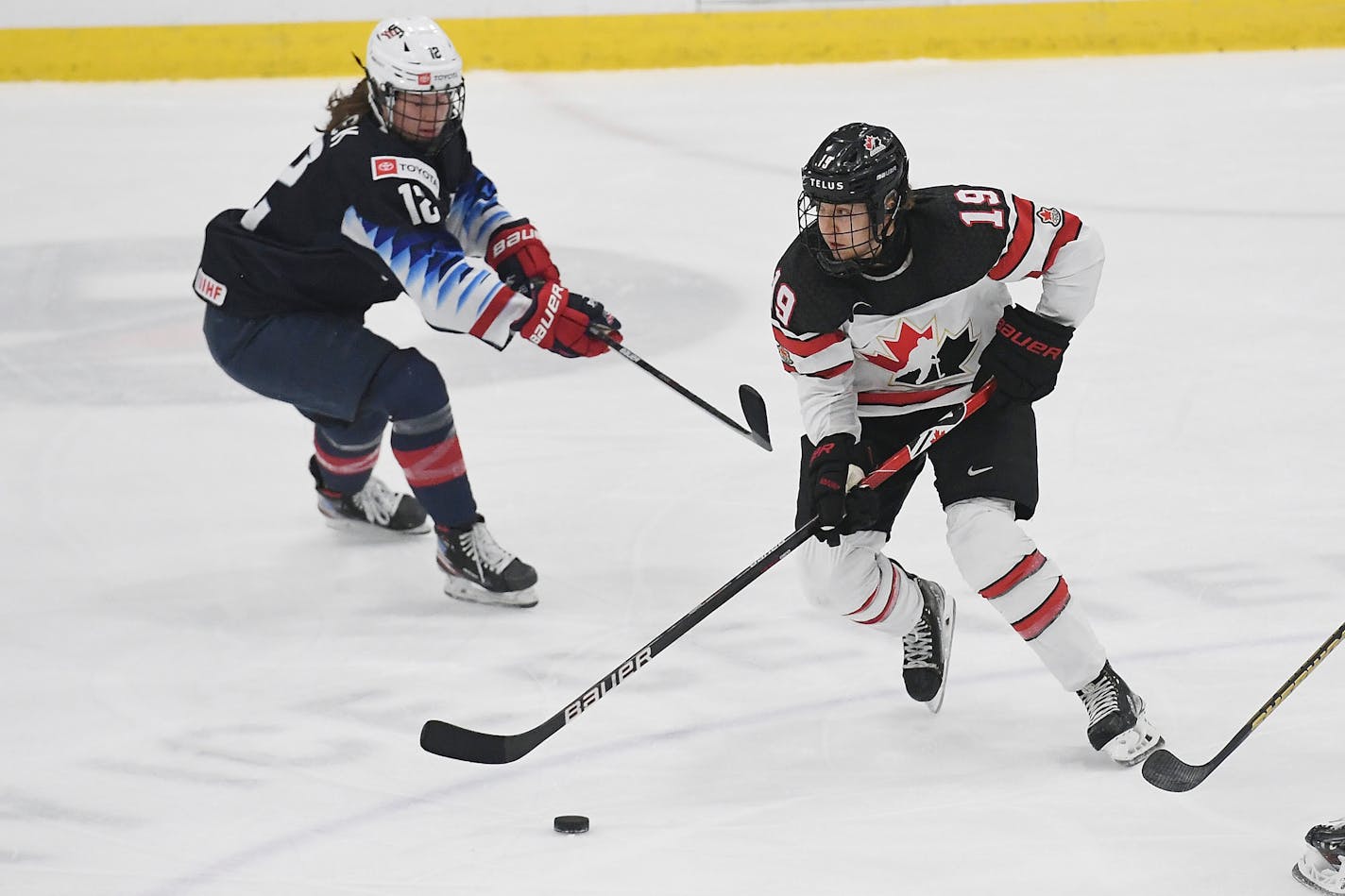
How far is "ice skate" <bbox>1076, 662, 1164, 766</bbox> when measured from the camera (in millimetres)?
2299

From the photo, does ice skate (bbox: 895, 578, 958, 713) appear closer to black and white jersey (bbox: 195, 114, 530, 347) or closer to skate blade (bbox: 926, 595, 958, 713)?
skate blade (bbox: 926, 595, 958, 713)

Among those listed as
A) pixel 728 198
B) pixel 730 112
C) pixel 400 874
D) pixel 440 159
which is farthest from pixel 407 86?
pixel 730 112

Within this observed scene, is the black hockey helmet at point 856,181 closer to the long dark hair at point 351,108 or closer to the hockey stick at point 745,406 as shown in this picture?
the hockey stick at point 745,406

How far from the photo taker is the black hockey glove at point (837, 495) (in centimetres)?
232

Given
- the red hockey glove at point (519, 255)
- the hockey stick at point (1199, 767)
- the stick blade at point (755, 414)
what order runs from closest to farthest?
the hockey stick at point (1199, 767) < the stick blade at point (755, 414) < the red hockey glove at point (519, 255)

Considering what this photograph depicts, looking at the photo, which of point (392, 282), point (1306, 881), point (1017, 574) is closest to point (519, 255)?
point (392, 282)

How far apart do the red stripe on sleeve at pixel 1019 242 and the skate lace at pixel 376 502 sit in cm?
145

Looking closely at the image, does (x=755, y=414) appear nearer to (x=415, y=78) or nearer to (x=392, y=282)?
(x=392, y=282)

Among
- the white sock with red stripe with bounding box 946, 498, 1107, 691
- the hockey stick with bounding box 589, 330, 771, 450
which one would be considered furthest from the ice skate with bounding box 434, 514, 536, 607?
the white sock with red stripe with bounding box 946, 498, 1107, 691

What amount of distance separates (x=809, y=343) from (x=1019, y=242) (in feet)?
1.06

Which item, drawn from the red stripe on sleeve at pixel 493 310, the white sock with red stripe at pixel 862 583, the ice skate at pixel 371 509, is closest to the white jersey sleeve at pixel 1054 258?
the white sock with red stripe at pixel 862 583

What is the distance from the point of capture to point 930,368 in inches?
96.9

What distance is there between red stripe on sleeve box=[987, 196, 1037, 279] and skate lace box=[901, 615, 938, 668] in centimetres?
55

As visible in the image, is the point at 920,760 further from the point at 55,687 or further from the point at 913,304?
the point at 55,687
